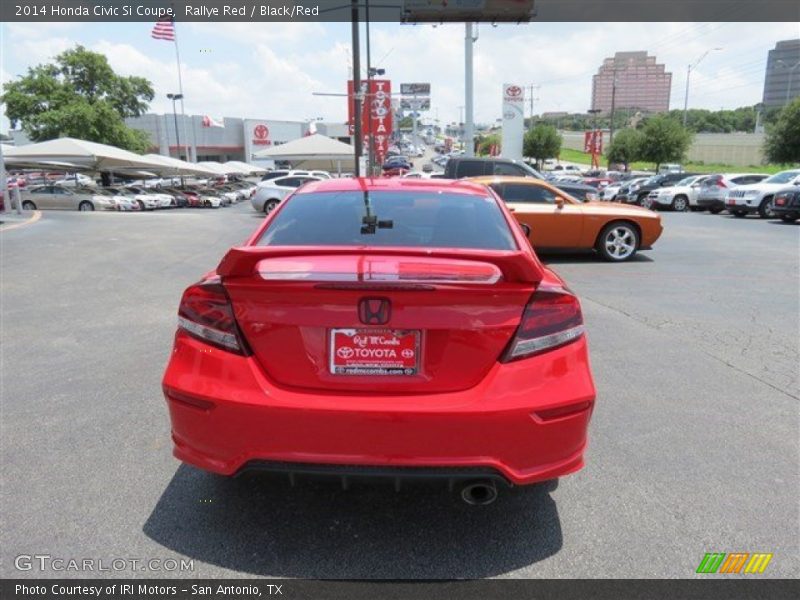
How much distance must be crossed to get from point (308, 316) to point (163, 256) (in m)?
10.3

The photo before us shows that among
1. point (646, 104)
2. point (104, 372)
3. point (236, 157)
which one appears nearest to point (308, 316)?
point (104, 372)

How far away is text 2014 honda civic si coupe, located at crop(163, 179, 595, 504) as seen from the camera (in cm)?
243

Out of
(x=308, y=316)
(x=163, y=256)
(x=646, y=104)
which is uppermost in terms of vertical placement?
(x=646, y=104)

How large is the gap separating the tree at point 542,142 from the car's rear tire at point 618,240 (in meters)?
74.8

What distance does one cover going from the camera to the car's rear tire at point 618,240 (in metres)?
11.2

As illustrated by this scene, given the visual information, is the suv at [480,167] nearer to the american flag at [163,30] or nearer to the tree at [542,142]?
the american flag at [163,30]

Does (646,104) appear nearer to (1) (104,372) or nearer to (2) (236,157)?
(2) (236,157)

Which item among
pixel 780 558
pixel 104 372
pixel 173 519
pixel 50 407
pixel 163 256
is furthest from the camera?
pixel 163 256

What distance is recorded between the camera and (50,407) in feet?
13.9

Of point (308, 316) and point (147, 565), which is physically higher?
point (308, 316)

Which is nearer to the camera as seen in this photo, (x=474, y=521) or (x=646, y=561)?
(x=646, y=561)

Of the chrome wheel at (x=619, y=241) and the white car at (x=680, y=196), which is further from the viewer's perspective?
the white car at (x=680, y=196)

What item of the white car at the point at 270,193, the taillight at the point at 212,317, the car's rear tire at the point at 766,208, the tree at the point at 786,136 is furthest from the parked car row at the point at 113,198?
the tree at the point at 786,136

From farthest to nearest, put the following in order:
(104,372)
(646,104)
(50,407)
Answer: (646,104) → (104,372) → (50,407)
